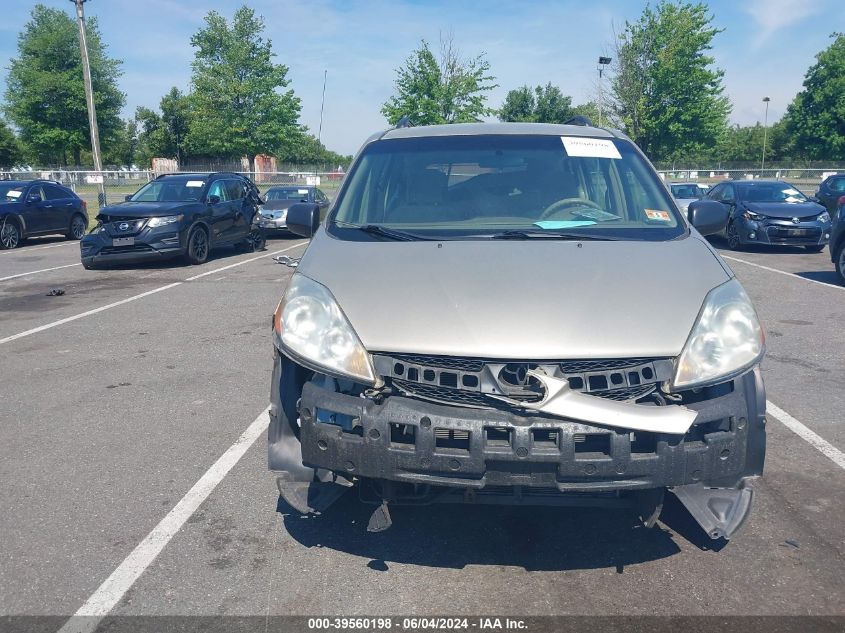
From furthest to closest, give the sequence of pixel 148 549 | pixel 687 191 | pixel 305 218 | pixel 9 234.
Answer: pixel 687 191 → pixel 9 234 → pixel 305 218 → pixel 148 549

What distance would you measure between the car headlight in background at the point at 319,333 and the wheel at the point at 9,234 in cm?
1755

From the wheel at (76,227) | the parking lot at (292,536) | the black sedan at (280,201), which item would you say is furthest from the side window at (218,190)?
the parking lot at (292,536)

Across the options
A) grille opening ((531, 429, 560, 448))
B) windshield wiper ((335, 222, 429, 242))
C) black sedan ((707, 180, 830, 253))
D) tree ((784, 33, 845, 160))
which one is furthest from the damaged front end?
tree ((784, 33, 845, 160))

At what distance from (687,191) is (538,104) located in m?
73.8

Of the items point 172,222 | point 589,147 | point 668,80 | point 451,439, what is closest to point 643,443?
point 451,439

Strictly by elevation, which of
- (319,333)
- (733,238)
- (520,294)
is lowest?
(733,238)

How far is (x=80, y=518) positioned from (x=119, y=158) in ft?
299

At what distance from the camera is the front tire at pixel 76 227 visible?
2066cm

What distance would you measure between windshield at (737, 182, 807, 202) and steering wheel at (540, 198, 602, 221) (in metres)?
14.7

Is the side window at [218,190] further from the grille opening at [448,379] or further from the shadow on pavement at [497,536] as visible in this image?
the grille opening at [448,379]

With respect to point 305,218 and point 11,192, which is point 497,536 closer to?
point 305,218

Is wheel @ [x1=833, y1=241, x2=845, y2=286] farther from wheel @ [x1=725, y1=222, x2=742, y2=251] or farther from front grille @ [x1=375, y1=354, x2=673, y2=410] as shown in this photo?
front grille @ [x1=375, y1=354, x2=673, y2=410]

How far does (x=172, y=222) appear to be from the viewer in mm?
13977

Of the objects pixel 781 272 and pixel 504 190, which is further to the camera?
pixel 781 272
